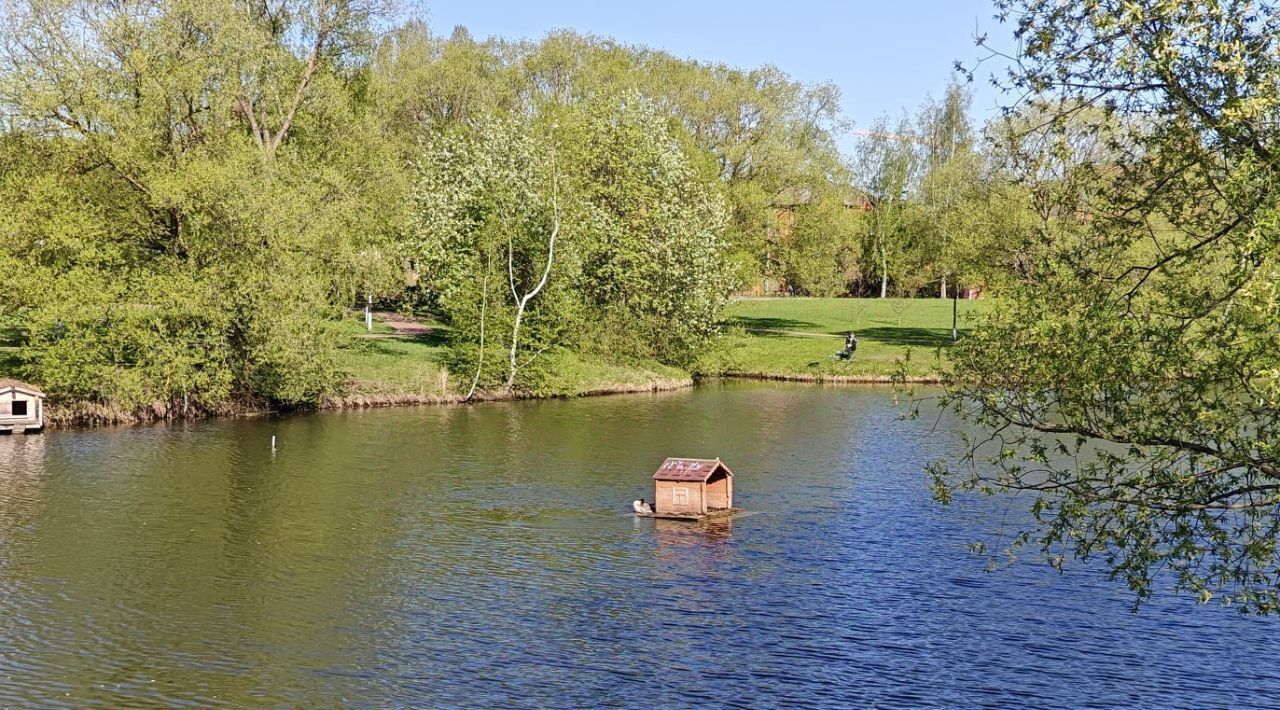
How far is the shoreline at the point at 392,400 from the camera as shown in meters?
54.0

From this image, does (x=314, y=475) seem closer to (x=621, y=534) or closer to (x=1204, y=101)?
(x=621, y=534)

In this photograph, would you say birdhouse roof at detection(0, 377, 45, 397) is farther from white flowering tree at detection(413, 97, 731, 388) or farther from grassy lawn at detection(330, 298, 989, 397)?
white flowering tree at detection(413, 97, 731, 388)

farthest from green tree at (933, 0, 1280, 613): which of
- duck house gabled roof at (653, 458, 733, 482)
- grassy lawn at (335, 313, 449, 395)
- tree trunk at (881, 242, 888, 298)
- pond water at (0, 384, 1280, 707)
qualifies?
tree trunk at (881, 242, 888, 298)

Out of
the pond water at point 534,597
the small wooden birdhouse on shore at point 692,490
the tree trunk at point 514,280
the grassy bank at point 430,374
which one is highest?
the tree trunk at point 514,280

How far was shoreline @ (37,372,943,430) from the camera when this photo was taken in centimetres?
5403

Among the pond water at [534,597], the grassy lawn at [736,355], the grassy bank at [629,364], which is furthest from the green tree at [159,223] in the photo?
the pond water at [534,597]

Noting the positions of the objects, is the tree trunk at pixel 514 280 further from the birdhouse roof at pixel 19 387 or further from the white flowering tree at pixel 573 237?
the birdhouse roof at pixel 19 387

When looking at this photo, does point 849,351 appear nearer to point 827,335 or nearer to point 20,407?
point 827,335

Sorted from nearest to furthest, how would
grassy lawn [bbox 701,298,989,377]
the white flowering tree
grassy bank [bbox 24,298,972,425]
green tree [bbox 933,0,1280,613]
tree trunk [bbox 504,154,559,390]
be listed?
green tree [bbox 933,0,1280,613] → grassy bank [bbox 24,298,972,425] → tree trunk [bbox 504,154,559,390] → the white flowering tree → grassy lawn [bbox 701,298,989,377]

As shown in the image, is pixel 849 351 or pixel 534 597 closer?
pixel 534 597

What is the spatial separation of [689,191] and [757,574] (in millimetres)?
47205

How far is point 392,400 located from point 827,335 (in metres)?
44.4

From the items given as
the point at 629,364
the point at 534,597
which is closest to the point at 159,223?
the point at 629,364

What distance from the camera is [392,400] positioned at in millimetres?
62969
